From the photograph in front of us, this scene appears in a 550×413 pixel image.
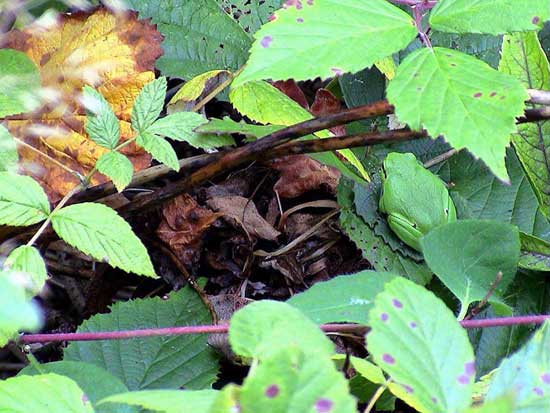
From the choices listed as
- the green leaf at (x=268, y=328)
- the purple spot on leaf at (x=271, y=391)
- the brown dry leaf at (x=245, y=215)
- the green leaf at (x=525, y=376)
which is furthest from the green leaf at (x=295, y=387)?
the brown dry leaf at (x=245, y=215)

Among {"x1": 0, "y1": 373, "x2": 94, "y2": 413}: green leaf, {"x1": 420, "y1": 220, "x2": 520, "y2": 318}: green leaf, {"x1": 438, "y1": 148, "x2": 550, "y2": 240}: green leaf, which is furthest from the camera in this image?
{"x1": 438, "y1": 148, "x2": 550, "y2": 240}: green leaf

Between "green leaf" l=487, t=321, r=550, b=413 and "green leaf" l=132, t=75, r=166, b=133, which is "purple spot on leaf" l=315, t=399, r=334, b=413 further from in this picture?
"green leaf" l=132, t=75, r=166, b=133

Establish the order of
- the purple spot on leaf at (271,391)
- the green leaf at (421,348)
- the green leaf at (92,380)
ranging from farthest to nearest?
the green leaf at (92,380), the green leaf at (421,348), the purple spot on leaf at (271,391)

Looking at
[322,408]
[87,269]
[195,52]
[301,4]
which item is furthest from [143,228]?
[322,408]

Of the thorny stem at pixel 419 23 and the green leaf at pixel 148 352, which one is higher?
the thorny stem at pixel 419 23

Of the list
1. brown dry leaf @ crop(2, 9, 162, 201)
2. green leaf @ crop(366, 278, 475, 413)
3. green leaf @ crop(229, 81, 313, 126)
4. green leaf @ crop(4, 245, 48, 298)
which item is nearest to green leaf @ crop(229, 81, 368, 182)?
green leaf @ crop(229, 81, 313, 126)

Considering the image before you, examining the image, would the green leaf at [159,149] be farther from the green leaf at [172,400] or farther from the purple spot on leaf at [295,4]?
the green leaf at [172,400]

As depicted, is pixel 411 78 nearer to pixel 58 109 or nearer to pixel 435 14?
pixel 435 14
